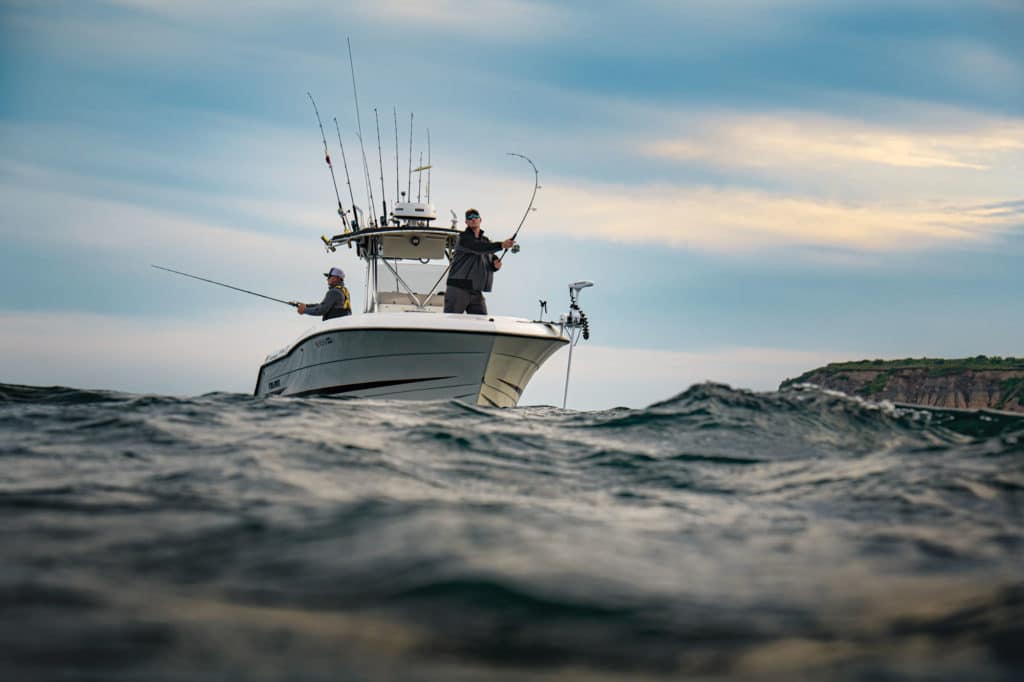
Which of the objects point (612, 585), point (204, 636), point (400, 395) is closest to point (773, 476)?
point (612, 585)

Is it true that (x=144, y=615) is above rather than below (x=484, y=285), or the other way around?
below

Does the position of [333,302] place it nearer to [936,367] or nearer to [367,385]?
[367,385]

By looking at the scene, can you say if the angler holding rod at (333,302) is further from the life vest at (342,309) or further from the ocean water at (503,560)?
the ocean water at (503,560)

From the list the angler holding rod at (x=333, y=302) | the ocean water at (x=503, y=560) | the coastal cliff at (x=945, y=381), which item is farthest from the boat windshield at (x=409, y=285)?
the coastal cliff at (x=945, y=381)

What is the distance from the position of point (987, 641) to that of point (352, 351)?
10.7 meters

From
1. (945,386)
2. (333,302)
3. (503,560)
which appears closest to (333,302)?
(333,302)

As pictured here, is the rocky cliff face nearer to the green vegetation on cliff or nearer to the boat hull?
the green vegetation on cliff

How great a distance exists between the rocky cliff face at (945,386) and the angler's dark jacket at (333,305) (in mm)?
35379

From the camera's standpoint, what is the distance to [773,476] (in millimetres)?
4891

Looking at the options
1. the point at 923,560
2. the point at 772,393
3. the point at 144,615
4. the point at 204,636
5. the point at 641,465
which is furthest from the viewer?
the point at 772,393

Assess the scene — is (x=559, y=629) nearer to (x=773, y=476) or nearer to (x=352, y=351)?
(x=773, y=476)

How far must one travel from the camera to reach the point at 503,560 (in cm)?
278

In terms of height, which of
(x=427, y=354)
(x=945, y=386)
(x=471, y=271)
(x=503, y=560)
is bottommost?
(x=503, y=560)

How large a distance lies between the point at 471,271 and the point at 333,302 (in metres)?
2.59
